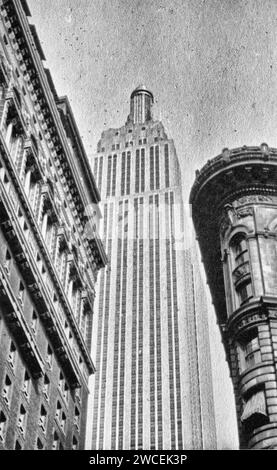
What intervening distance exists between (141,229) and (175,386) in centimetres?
3653

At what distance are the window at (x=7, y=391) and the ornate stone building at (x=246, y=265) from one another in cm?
1369

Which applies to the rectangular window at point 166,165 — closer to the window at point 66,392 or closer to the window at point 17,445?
the window at point 66,392

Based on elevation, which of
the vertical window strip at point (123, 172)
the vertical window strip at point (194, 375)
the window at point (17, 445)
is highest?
the vertical window strip at point (123, 172)

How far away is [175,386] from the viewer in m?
152

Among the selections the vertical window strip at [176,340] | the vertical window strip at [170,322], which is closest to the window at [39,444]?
the vertical window strip at [170,322]

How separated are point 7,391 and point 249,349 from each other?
1471cm

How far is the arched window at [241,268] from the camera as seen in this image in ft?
174

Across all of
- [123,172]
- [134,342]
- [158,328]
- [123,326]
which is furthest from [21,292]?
[123,172]

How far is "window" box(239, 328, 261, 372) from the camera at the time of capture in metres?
48.1

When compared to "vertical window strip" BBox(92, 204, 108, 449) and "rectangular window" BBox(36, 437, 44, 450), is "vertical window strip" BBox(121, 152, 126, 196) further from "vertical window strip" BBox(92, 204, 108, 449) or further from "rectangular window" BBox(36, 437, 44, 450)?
"rectangular window" BBox(36, 437, 44, 450)

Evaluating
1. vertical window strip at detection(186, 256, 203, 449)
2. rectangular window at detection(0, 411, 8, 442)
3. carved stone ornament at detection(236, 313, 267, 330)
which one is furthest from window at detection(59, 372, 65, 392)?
vertical window strip at detection(186, 256, 203, 449)

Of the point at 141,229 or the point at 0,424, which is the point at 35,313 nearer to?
the point at 0,424
